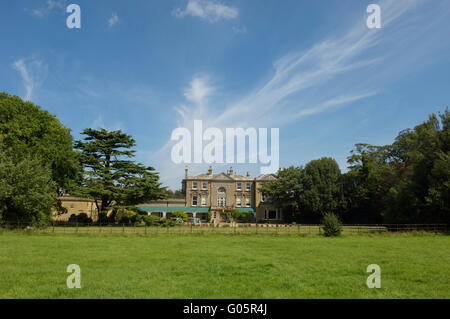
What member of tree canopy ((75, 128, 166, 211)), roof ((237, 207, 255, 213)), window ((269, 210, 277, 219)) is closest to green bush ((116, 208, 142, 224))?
tree canopy ((75, 128, 166, 211))

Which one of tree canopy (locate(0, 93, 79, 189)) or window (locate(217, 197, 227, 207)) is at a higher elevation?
tree canopy (locate(0, 93, 79, 189))

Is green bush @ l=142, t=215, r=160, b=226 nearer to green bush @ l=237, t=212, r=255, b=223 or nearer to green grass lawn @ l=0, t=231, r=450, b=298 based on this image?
green bush @ l=237, t=212, r=255, b=223

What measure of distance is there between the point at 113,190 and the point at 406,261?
34.3 m

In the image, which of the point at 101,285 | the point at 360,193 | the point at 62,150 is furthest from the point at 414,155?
the point at 62,150

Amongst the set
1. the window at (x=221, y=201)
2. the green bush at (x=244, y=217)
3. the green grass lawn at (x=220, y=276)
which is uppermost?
the window at (x=221, y=201)

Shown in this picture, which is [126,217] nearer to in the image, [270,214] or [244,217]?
[244,217]

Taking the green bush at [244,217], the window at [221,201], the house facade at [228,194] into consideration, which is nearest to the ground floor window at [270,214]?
the house facade at [228,194]

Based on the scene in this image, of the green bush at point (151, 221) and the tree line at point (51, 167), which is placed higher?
the tree line at point (51, 167)

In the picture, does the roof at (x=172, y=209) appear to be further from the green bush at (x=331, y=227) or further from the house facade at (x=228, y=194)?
the green bush at (x=331, y=227)

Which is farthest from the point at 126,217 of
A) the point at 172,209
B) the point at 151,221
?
the point at 172,209

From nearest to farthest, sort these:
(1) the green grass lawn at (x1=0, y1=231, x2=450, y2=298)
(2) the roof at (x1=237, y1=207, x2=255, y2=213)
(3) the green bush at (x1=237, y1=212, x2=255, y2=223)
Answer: (1) the green grass lawn at (x1=0, y1=231, x2=450, y2=298), (3) the green bush at (x1=237, y1=212, x2=255, y2=223), (2) the roof at (x1=237, y1=207, x2=255, y2=213)

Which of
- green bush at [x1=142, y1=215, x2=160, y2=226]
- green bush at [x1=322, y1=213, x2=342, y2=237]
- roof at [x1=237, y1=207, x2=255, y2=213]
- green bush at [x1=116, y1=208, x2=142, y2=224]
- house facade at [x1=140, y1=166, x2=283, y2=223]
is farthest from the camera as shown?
house facade at [x1=140, y1=166, x2=283, y2=223]

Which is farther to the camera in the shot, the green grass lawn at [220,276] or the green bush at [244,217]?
the green bush at [244,217]
